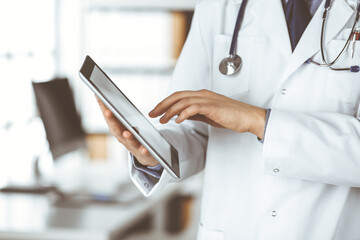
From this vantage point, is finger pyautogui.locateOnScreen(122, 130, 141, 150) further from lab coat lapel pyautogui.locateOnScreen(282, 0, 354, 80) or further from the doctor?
lab coat lapel pyautogui.locateOnScreen(282, 0, 354, 80)

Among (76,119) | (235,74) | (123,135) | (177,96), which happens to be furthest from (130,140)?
(76,119)

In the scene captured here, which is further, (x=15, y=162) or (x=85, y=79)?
(x=15, y=162)

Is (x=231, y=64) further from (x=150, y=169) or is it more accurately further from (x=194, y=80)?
(x=150, y=169)

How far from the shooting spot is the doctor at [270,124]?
125 centimetres

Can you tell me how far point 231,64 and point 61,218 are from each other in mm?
1026

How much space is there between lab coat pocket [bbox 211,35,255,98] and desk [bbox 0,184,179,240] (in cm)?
76

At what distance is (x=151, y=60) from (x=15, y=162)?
44.9 inches

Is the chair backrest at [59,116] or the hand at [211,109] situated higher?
the hand at [211,109]

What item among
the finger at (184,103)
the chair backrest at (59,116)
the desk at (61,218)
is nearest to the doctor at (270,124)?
the finger at (184,103)

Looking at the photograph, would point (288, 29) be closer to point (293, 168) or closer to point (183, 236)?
point (293, 168)

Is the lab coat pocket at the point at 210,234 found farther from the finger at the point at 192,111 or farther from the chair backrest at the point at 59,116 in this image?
the chair backrest at the point at 59,116

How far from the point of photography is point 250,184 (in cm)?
144

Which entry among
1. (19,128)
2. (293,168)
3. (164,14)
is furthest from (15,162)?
(293,168)

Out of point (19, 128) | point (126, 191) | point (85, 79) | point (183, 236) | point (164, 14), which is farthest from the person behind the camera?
point (164, 14)
